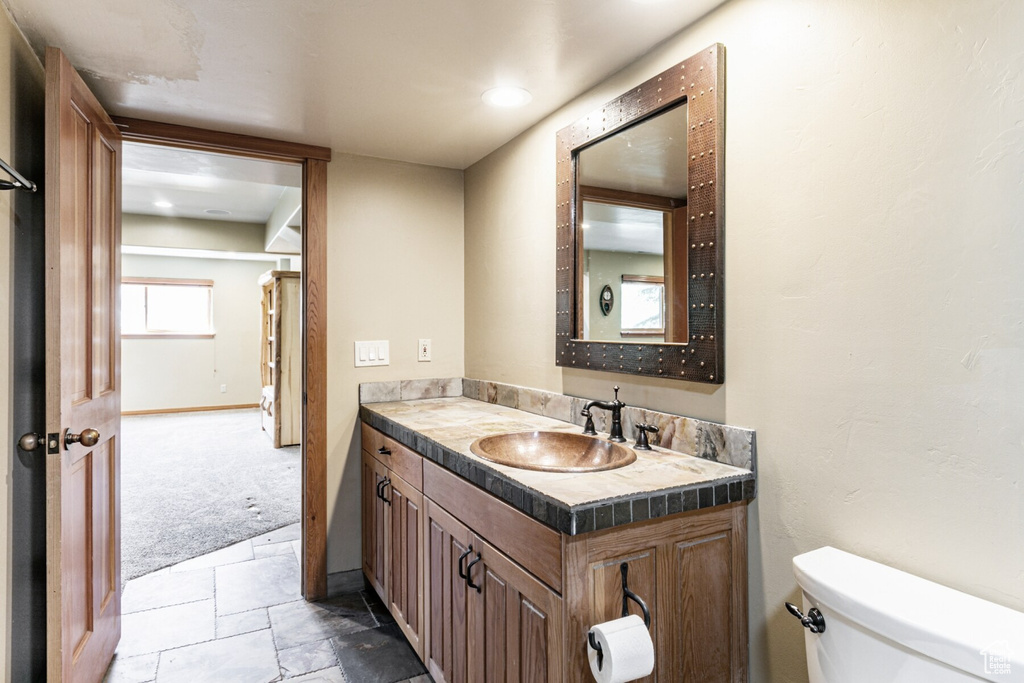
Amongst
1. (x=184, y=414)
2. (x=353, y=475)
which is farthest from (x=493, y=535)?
(x=184, y=414)

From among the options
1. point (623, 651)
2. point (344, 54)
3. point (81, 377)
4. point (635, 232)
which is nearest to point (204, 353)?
point (81, 377)

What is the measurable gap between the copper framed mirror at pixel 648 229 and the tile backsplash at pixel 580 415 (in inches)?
5.4

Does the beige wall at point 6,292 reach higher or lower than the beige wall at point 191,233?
lower

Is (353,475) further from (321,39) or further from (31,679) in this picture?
(321,39)

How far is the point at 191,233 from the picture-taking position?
626 cm

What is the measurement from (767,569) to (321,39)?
1.88 metres

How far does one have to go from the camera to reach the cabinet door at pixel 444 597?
165cm

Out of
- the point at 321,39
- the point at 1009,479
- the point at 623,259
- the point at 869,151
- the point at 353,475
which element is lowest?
the point at 353,475

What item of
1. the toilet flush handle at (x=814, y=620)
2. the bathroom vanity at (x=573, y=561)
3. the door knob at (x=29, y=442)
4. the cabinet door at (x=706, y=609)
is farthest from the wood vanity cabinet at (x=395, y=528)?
the toilet flush handle at (x=814, y=620)

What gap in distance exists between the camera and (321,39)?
1636mm

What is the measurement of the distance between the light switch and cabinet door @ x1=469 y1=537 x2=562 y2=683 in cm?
137

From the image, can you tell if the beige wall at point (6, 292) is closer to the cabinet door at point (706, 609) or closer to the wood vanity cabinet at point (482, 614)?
the wood vanity cabinet at point (482, 614)

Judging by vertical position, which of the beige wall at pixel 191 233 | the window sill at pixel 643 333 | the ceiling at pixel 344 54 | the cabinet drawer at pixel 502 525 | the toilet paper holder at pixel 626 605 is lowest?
the toilet paper holder at pixel 626 605

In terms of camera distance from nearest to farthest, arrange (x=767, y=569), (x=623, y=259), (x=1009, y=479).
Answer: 1. (x=1009, y=479)
2. (x=767, y=569)
3. (x=623, y=259)
